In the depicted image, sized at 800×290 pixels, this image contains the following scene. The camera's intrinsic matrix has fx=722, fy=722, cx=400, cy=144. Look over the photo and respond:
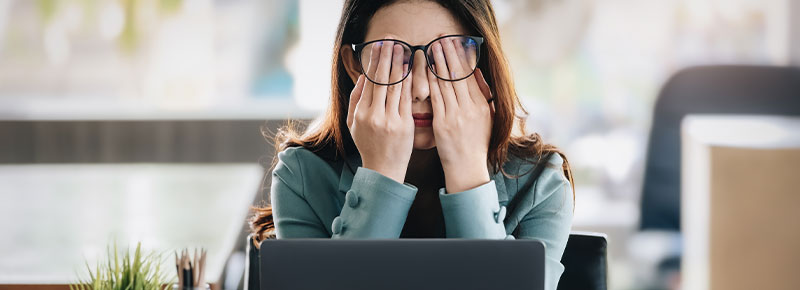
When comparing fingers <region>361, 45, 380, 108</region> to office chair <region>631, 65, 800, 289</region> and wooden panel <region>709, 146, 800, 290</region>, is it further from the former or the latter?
office chair <region>631, 65, 800, 289</region>

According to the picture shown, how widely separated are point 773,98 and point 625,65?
0.52 m

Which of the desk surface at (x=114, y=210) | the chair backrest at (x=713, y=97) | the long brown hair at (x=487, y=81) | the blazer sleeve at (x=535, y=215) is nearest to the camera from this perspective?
the blazer sleeve at (x=535, y=215)

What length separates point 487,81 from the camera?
1121 millimetres

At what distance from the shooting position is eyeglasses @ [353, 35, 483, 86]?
40.4 inches

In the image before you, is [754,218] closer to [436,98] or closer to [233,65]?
[436,98]

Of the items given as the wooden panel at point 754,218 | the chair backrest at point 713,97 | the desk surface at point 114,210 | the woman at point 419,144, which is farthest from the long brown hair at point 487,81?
the chair backrest at point 713,97

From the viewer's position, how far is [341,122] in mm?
1166

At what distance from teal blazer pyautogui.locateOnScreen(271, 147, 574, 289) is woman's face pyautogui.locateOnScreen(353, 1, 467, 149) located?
158mm

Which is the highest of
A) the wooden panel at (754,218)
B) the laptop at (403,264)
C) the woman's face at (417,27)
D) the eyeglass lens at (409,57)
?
the woman's face at (417,27)

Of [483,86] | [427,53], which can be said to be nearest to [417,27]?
[427,53]

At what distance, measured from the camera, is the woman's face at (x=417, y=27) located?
1038 mm

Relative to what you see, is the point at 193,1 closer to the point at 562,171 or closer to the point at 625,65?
the point at 625,65

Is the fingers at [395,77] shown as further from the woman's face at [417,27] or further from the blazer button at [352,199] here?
the blazer button at [352,199]

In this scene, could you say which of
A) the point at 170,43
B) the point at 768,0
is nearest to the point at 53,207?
the point at 170,43
